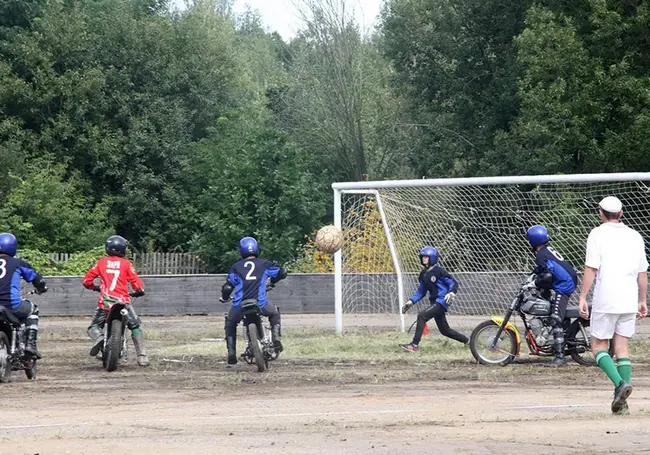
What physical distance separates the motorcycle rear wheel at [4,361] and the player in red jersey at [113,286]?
168 centimetres

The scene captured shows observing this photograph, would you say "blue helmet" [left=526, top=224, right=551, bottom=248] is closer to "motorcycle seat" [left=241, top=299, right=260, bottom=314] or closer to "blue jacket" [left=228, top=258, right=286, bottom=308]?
"blue jacket" [left=228, top=258, right=286, bottom=308]

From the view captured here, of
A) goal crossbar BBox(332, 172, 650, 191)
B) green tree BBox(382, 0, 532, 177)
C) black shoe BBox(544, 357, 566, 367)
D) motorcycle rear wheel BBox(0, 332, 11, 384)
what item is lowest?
black shoe BBox(544, 357, 566, 367)

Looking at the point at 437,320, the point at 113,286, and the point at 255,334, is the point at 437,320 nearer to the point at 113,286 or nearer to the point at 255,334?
the point at 255,334

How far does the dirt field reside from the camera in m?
8.70

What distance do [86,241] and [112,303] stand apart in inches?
A: 840

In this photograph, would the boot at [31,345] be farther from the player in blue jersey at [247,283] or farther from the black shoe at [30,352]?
the player in blue jersey at [247,283]

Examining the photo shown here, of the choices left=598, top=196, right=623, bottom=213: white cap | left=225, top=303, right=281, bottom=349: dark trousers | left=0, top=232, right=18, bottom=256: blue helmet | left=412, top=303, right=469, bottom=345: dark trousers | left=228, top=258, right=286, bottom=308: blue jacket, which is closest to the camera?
left=598, top=196, right=623, bottom=213: white cap

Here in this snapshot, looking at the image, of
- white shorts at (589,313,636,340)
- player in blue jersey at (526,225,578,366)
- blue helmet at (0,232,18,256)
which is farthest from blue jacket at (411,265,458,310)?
white shorts at (589,313,636,340)

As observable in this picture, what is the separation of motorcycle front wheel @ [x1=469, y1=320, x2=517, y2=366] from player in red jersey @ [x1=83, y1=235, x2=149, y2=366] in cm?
444

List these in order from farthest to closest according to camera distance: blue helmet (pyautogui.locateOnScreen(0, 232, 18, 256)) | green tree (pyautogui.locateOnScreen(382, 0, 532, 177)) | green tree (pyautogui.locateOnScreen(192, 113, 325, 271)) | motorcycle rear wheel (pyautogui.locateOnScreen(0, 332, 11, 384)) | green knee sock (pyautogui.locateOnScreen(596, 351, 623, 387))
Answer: green tree (pyautogui.locateOnScreen(382, 0, 532, 177)), green tree (pyautogui.locateOnScreen(192, 113, 325, 271)), blue helmet (pyautogui.locateOnScreen(0, 232, 18, 256)), motorcycle rear wheel (pyautogui.locateOnScreen(0, 332, 11, 384)), green knee sock (pyautogui.locateOnScreen(596, 351, 623, 387))

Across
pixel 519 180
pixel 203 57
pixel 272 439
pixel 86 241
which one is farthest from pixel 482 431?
pixel 203 57

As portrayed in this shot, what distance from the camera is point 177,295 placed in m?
27.7

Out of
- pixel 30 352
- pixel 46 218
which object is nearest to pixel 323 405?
pixel 30 352

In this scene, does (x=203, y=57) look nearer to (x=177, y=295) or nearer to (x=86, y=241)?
(x=86, y=241)
